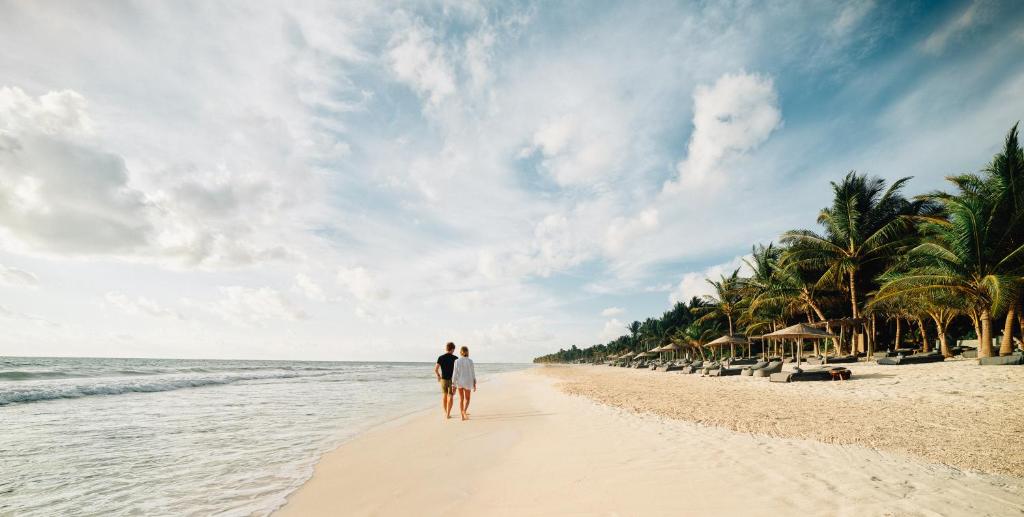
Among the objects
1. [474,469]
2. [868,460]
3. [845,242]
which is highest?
[845,242]

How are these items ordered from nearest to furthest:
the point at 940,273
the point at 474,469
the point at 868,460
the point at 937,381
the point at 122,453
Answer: the point at 868,460
the point at 474,469
the point at 122,453
the point at 937,381
the point at 940,273

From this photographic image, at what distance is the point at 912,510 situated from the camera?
347 centimetres

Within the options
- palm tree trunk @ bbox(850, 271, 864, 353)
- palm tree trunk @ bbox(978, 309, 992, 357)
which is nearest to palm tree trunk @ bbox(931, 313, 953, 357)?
palm tree trunk @ bbox(850, 271, 864, 353)

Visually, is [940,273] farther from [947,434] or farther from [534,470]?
[534,470]

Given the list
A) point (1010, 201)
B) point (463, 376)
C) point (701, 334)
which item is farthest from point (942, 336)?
point (701, 334)

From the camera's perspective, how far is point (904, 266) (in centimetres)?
2156

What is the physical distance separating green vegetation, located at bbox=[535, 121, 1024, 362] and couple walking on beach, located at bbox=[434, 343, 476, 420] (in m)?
17.9

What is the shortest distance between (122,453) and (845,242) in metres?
33.3

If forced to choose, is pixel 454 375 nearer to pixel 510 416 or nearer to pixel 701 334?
pixel 510 416

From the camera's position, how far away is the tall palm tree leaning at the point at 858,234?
23.9 m

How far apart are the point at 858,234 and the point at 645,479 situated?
28.2 m

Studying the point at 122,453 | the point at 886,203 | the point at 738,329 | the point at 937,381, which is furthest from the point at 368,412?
the point at 738,329

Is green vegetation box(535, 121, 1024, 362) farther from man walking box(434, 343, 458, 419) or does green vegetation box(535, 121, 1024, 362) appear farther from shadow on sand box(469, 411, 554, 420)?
man walking box(434, 343, 458, 419)

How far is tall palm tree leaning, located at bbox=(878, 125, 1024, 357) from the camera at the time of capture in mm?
14422
